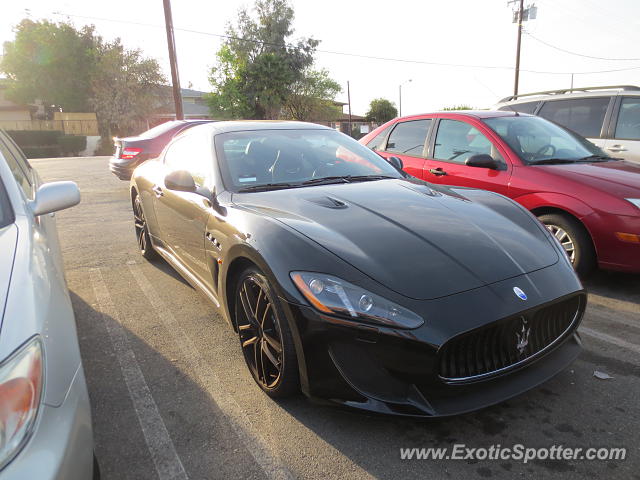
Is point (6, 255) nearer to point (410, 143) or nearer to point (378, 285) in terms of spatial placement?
point (378, 285)

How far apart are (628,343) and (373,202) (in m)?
1.94

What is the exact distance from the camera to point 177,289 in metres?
4.17

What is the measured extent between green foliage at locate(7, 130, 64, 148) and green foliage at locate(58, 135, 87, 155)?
2.49 feet

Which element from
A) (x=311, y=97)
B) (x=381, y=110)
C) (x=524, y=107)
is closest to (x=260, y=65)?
(x=311, y=97)

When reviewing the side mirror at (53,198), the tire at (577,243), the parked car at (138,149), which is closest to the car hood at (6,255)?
the side mirror at (53,198)

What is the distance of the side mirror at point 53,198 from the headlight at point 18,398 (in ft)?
3.82

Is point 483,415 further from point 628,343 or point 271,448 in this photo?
point 628,343

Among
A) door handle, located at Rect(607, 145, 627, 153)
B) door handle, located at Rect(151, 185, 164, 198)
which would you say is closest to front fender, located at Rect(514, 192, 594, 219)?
door handle, located at Rect(607, 145, 627, 153)

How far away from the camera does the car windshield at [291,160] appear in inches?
122

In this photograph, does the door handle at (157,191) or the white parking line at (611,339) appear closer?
the white parking line at (611,339)

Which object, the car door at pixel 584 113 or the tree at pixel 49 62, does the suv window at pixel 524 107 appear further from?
the tree at pixel 49 62

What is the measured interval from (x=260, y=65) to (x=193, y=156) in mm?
42207

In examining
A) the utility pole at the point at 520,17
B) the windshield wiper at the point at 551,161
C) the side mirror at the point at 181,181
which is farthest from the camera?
the utility pole at the point at 520,17

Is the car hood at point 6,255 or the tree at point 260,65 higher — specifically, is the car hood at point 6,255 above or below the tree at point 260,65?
below
